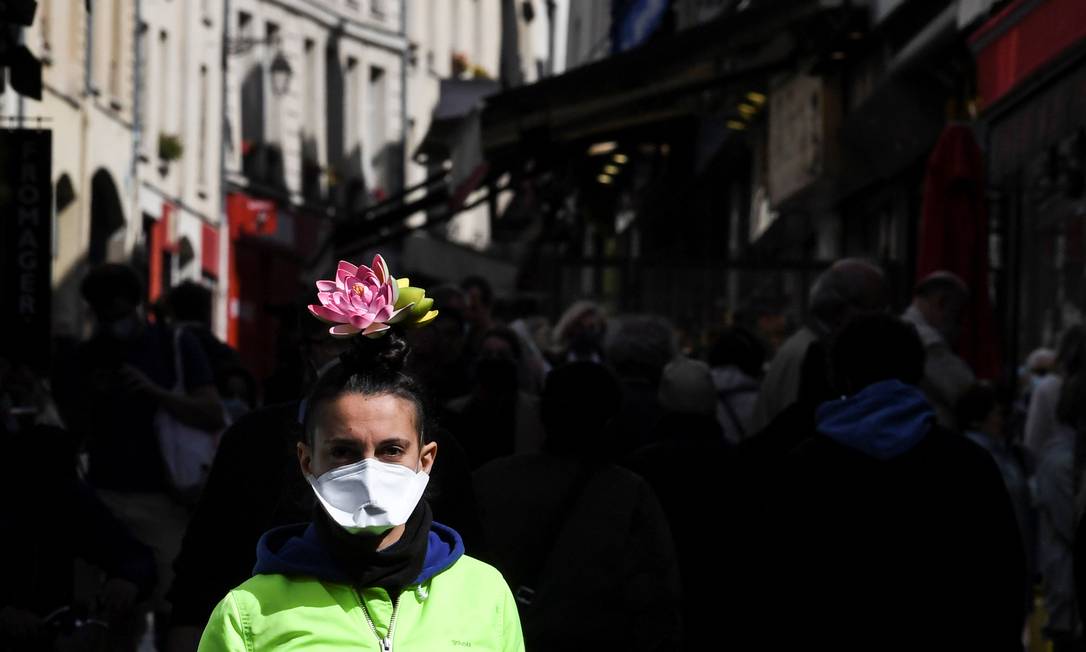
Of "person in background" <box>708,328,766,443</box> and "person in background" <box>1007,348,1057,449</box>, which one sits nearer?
"person in background" <box>708,328,766,443</box>

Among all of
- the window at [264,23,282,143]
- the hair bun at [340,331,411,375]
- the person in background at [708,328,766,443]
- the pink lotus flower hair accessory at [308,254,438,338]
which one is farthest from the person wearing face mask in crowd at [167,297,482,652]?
the window at [264,23,282,143]

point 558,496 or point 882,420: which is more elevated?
point 882,420

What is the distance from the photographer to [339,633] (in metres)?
3.89

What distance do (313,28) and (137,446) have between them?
121 feet

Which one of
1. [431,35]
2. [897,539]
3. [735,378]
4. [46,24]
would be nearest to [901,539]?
[897,539]

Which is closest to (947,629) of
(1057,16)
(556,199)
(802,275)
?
(1057,16)

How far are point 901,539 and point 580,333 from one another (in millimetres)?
6256

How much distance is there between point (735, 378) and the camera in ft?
32.3

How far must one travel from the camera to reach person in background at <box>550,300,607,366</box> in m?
12.0

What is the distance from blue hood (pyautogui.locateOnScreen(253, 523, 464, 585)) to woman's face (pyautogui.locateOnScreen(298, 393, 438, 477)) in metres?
0.12

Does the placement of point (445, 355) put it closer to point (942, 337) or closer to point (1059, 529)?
point (942, 337)

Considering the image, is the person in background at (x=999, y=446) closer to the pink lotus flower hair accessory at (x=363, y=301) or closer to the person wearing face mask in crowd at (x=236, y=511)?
the person wearing face mask in crowd at (x=236, y=511)

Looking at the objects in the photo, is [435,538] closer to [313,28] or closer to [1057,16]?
[1057,16]

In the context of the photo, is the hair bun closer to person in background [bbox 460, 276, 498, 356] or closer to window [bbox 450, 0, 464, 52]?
person in background [bbox 460, 276, 498, 356]
